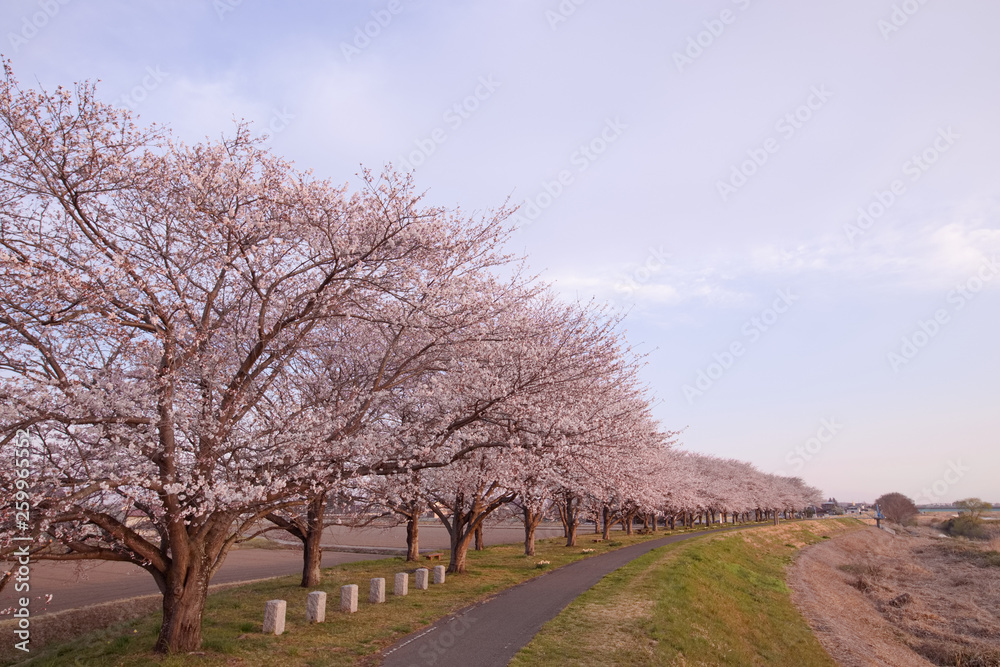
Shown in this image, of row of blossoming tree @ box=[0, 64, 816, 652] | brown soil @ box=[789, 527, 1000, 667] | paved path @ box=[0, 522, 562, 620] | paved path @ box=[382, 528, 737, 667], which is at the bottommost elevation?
brown soil @ box=[789, 527, 1000, 667]

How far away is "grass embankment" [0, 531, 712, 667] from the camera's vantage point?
10016 millimetres

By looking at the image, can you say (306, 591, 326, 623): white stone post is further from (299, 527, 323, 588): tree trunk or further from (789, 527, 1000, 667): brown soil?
(789, 527, 1000, 667): brown soil

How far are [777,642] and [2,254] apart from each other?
19.2m

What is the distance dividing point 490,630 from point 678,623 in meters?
4.67

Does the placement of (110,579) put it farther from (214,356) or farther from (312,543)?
(214,356)

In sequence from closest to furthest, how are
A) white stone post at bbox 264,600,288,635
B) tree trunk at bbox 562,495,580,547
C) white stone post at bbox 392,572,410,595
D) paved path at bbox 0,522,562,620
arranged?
white stone post at bbox 264,600,288,635 < white stone post at bbox 392,572,410,595 < paved path at bbox 0,522,562,620 < tree trunk at bbox 562,495,580,547

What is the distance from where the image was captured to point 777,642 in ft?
54.3

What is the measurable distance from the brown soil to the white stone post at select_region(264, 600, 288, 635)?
14853 mm

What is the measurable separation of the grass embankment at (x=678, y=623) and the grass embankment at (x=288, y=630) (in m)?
2.99

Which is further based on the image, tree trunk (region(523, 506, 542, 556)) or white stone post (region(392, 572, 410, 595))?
tree trunk (region(523, 506, 542, 556))

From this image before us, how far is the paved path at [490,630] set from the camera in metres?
10.2

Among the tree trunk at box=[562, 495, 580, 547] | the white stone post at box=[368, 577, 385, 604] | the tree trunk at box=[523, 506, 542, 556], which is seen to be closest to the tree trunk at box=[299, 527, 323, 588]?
the white stone post at box=[368, 577, 385, 604]

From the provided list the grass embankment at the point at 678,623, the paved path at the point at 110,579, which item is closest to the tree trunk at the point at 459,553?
the grass embankment at the point at 678,623

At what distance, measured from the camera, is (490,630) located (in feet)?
40.5
